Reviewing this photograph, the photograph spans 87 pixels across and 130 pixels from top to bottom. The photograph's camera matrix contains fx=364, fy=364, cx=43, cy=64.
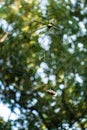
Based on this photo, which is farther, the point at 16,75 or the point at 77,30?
the point at 16,75

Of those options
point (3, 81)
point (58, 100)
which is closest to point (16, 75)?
point (3, 81)

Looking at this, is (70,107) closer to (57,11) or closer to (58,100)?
(58,100)

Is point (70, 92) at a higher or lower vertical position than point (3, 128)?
higher

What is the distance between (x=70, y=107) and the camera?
16734mm

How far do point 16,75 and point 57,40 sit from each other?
9.39 ft

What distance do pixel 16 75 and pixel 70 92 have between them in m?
2.63

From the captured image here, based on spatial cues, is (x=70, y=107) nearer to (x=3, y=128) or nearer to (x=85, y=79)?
(x=85, y=79)

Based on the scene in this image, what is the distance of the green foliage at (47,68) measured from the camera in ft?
51.3

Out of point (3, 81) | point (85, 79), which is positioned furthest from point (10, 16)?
point (85, 79)

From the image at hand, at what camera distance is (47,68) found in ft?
49.1

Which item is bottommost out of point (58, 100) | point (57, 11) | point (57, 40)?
point (58, 100)

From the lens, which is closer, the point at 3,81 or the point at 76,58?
the point at 76,58

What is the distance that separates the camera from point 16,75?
16891mm

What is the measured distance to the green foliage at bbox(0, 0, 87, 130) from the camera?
15.6 m
